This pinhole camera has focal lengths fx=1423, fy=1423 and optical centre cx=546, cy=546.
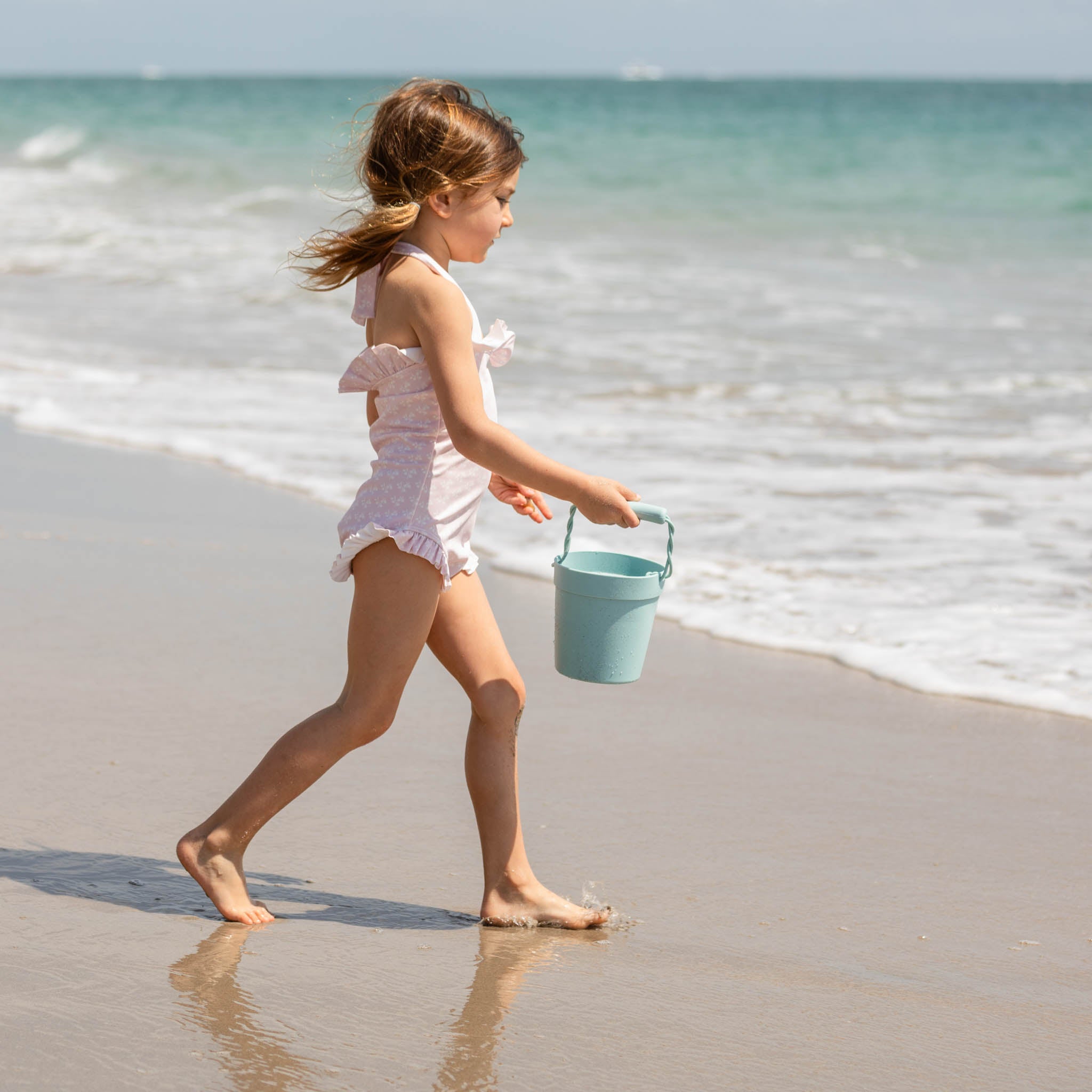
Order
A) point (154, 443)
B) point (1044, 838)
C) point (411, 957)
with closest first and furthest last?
point (411, 957) → point (1044, 838) → point (154, 443)

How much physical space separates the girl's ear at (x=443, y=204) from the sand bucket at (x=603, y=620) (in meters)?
0.52

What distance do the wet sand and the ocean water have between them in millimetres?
626

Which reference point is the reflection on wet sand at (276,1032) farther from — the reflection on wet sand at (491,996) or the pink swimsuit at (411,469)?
the pink swimsuit at (411,469)

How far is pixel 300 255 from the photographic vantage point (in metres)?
2.44

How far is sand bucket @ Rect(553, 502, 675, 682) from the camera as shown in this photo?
7.68 feet

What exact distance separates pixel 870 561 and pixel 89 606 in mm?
2469

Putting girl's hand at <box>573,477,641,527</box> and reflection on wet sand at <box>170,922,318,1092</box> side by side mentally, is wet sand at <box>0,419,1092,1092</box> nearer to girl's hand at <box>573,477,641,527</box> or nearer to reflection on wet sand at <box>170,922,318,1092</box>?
reflection on wet sand at <box>170,922,318,1092</box>

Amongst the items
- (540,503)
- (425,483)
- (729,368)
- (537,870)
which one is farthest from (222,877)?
(729,368)

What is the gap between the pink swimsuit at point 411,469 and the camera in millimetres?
2217

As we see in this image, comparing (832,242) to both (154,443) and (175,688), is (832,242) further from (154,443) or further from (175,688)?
(175,688)

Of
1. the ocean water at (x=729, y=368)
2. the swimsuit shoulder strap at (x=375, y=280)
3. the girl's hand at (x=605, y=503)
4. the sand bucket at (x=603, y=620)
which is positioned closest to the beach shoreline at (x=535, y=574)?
the ocean water at (x=729, y=368)

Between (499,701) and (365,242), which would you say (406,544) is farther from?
(365,242)

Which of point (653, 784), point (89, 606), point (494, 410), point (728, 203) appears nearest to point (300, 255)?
point (494, 410)

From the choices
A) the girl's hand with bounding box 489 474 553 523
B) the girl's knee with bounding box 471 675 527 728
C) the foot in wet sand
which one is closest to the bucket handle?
the girl's hand with bounding box 489 474 553 523
